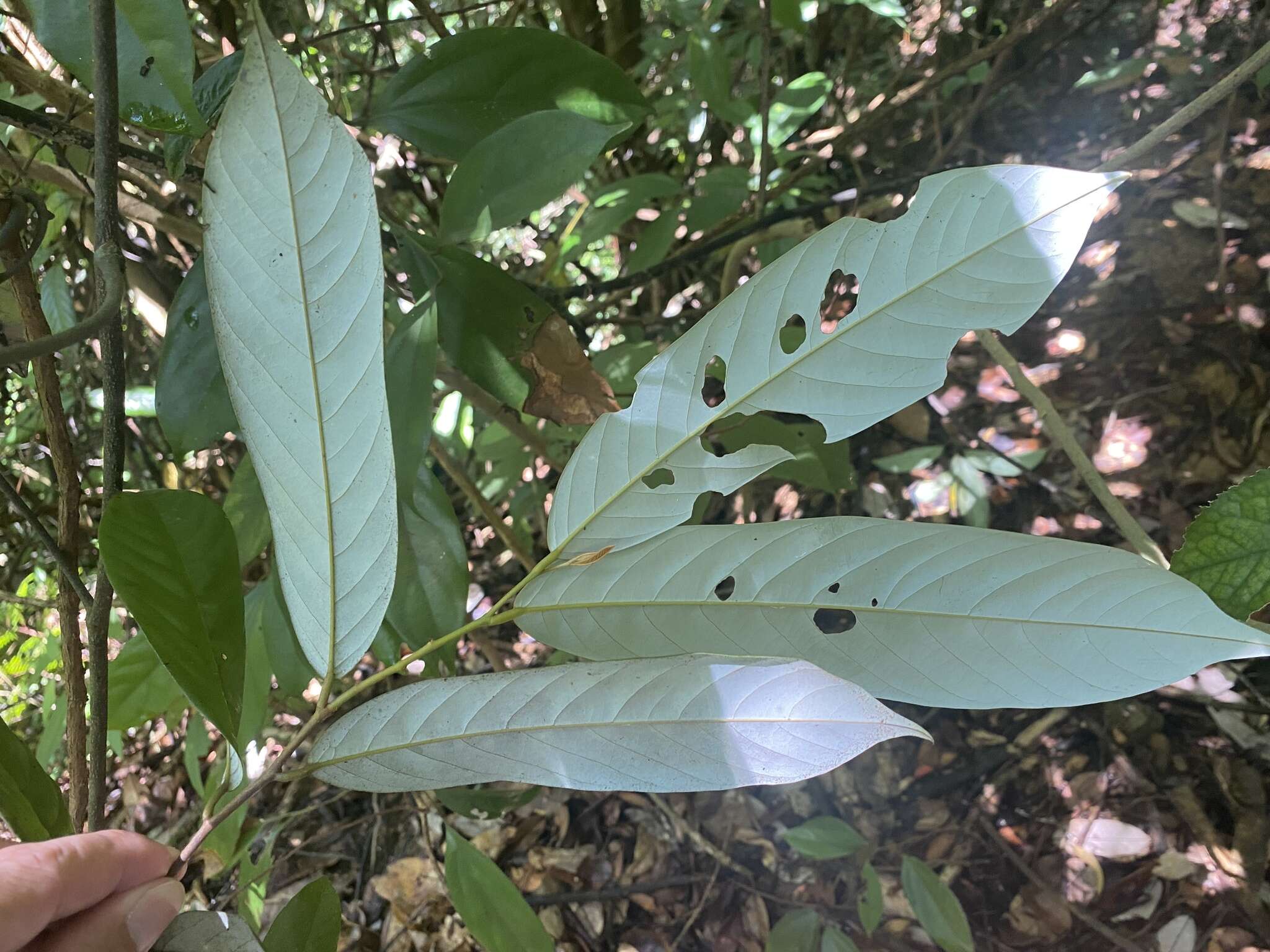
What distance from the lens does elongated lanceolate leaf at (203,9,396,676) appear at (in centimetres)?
30

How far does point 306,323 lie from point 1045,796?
1.27 meters

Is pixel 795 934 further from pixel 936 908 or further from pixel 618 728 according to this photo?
pixel 618 728

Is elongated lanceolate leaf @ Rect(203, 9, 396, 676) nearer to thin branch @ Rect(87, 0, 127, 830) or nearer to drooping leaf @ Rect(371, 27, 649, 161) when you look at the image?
thin branch @ Rect(87, 0, 127, 830)

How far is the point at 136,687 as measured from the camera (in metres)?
0.69

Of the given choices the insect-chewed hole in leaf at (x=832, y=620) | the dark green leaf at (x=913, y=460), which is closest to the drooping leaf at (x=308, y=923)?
the insect-chewed hole in leaf at (x=832, y=620)

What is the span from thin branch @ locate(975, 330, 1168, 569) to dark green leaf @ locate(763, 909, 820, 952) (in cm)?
64

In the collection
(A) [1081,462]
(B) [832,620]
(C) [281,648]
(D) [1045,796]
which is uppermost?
(C) [281,648]

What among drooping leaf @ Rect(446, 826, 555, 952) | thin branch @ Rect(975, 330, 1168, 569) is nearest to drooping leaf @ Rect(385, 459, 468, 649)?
drooping leaf @ Rect(446, 826, 555, 952)

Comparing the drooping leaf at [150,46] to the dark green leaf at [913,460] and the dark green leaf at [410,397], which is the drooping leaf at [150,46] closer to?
the dark green leaf at [410,397]

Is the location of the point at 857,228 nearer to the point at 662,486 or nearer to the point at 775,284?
the point at 775,284

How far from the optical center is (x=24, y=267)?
0.47 m

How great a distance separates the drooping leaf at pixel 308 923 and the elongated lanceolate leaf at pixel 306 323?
10.3 inches

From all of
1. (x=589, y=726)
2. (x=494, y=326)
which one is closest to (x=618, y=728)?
Result: (x=589, y=726)

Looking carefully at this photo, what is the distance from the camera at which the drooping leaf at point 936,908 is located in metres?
0.88
